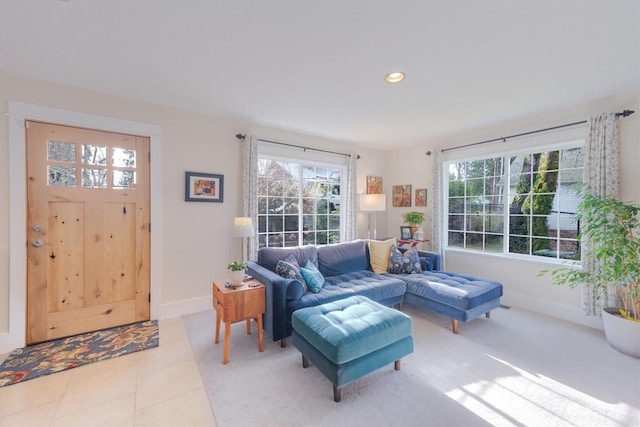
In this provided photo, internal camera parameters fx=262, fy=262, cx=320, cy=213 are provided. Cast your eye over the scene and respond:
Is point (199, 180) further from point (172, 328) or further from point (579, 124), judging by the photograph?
point (579, 124)

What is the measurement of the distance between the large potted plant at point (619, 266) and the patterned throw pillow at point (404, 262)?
5.03 feet

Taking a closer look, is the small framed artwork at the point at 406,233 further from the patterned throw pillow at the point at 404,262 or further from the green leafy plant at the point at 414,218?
the patterned throw pillow at the point at 404,262

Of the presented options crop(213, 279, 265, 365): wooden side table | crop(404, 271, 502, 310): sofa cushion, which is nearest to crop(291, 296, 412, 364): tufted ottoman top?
crop(213, 279, 265, 365): wooden side table

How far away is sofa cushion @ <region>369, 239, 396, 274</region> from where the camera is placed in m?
3.64

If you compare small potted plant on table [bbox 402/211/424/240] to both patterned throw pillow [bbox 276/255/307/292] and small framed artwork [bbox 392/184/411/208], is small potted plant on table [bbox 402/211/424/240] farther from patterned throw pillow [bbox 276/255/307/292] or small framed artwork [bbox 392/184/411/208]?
patterned throw pillow [bbox 276/255/307/292]

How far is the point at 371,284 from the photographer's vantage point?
2973mm

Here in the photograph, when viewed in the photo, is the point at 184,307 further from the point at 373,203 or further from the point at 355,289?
the point at 373,203

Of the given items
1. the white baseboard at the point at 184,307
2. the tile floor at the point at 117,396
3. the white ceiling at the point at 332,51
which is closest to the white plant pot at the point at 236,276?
the tile floor at the point at 117,396

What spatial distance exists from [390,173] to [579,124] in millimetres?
2662

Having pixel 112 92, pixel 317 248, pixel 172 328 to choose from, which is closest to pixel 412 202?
pixel 317 248

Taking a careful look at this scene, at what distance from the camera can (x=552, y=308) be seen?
3164 millimetres

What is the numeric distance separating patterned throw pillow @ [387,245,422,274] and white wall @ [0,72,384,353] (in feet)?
6.86

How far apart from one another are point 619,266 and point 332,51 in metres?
3.05

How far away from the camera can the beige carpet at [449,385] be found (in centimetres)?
162
